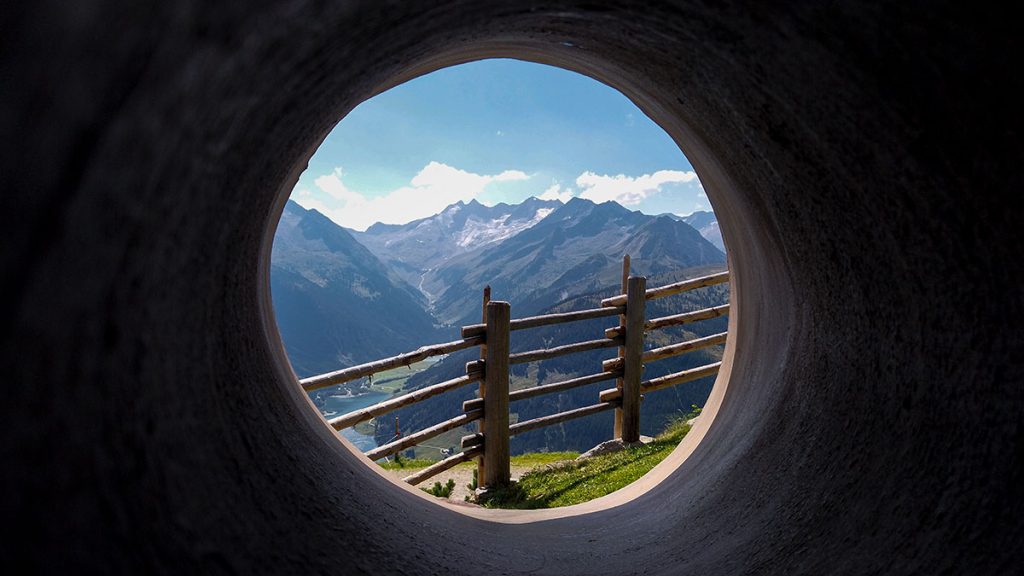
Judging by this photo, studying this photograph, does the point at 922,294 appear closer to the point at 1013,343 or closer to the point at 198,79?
the point at 1013,343

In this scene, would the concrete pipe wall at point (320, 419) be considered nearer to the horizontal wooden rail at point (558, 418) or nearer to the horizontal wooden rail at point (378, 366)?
the horizontal wooden rail at point (378, 366)

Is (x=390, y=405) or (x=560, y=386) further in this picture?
(x=560, y=386)

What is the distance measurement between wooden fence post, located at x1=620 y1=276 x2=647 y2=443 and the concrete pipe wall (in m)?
3.71

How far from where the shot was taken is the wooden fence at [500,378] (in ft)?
16.3

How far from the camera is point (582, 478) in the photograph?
17.2 ft

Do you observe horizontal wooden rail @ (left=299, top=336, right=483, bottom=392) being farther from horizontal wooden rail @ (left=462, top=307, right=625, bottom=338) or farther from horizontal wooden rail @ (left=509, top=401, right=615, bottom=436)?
horizontal wooden rail @ (left=509, top=401, right=615, bottom=436)

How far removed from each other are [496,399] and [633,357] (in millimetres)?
1777

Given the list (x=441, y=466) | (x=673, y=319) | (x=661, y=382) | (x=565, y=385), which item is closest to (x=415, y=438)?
(x=441, y=466)

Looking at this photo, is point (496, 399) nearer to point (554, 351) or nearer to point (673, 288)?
point (554, 351)

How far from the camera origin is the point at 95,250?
0.52 metres

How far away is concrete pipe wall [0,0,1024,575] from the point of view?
1.57 feet

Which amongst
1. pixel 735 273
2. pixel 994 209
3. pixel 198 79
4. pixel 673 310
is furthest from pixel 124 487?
pixel 673 310

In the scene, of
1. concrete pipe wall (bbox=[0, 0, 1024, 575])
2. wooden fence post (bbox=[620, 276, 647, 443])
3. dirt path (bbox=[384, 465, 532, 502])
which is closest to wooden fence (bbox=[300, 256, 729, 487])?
wooden fence post (bbox=[620, 276, 647, 443])

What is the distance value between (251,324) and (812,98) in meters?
1.43
